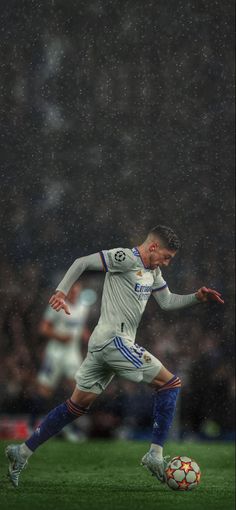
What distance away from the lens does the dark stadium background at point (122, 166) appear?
11.5m

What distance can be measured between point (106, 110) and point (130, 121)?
36 centimetres

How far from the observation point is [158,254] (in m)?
5.92

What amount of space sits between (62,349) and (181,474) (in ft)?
16.6

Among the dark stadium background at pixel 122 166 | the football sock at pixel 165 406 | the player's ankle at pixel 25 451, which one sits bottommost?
the player's ankle at pixel 25 451

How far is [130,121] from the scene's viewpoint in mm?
13500

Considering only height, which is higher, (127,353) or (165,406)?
(127,353)

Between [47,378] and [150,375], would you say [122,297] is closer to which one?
[150,375]

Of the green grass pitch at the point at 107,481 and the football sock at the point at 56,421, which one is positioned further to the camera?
the football sock at the point at 56,421

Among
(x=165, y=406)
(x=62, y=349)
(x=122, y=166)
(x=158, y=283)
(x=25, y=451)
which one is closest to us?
(x=25, y=451)

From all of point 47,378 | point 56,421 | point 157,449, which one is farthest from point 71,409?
point 47,378

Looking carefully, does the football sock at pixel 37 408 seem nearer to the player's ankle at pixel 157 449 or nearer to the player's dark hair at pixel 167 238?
the player's ankle at pixel 157 449

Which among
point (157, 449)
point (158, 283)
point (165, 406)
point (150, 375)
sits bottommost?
point (157, 449)

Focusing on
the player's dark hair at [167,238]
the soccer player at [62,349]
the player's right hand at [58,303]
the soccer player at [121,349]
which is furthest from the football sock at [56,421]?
the soccer player at [62,349]

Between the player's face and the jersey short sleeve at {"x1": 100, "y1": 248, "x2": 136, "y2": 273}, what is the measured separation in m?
0.11
